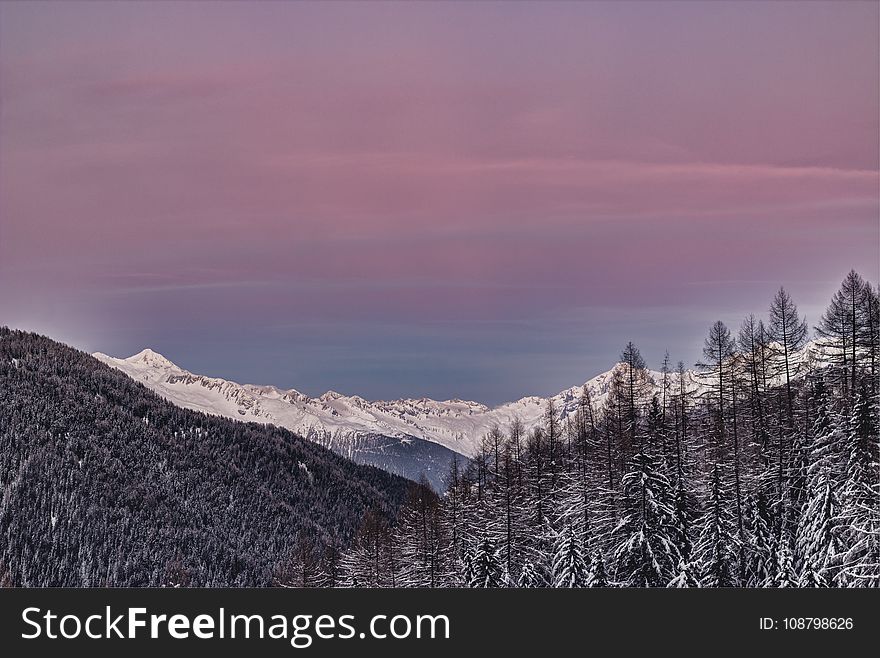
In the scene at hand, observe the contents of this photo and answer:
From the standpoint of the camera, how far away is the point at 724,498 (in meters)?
50.6

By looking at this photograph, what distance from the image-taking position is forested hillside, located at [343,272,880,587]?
147 feet

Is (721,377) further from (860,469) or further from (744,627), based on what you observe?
(744,627)

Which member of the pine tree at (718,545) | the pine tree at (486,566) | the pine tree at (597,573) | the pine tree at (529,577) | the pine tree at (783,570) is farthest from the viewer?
the pine tree at (486,566)

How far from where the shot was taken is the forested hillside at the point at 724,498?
147ft

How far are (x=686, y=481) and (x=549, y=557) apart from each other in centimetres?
1183

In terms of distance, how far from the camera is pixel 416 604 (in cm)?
2148

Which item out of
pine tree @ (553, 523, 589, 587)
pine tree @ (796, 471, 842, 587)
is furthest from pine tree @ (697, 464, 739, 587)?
pine tree @ (553, 523, 589, 587)

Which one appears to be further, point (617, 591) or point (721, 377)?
point (721, 377)

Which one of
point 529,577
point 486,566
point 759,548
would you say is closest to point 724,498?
point 759,548

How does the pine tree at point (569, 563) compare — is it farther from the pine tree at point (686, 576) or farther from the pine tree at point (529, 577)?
the pine tree at point (686, 576)

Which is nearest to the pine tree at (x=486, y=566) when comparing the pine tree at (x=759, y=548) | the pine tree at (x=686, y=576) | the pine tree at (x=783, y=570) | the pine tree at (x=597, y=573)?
the pine tree at (x=597, y=573)

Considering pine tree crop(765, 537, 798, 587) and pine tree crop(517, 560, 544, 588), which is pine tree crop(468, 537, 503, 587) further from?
pine tree crop(765, 537, 798, 587)

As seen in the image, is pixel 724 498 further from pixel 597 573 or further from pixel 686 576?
pixel 597 573

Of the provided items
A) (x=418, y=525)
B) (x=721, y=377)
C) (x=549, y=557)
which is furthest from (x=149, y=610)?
(x=418, y=525)
